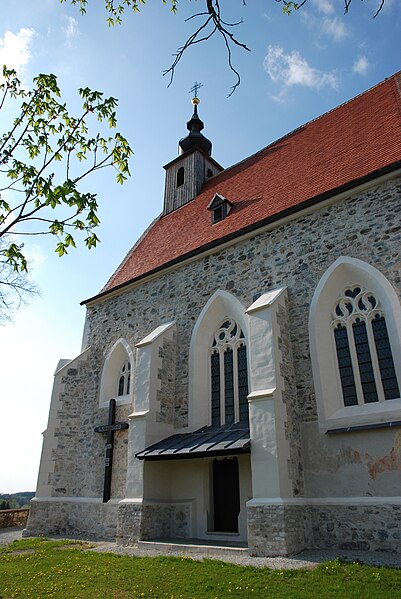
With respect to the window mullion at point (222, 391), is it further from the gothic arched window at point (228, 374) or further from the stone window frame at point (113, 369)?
the stone window frame at point (113, 369)

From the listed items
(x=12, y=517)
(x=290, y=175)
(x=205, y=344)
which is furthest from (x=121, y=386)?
(x=290, y=175)

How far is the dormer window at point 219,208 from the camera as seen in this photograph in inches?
499

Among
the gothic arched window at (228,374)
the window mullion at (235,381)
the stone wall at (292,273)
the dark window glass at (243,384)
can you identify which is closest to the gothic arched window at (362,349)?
the stone wall at (292,273)

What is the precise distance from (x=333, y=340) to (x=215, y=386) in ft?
10.4

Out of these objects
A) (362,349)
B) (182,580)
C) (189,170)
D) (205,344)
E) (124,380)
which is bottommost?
(182,580)

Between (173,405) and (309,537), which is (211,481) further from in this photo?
(309,537)

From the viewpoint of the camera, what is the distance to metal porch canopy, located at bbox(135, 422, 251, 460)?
25.9 feet

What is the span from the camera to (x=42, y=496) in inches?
461

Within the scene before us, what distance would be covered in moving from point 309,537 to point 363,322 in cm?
401

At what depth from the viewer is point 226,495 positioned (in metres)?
9.12

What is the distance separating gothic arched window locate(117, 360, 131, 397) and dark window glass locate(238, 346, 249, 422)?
3.86 meters

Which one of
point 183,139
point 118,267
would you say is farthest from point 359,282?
point 183,139

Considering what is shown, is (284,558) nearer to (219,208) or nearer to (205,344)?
(205,344)

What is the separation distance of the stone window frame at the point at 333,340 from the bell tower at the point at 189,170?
352 inches
